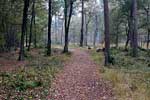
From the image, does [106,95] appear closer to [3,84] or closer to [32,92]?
[32,92]

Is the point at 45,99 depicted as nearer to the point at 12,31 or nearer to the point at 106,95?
the point at 106,95

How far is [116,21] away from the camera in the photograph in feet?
150

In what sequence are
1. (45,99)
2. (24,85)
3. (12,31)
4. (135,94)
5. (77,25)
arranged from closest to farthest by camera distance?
(45,99) → (135,94) → (24,85) → (12,31) → (77,25)

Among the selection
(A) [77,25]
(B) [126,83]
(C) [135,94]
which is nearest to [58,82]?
(B) [126,83]

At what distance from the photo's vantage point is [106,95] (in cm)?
1122

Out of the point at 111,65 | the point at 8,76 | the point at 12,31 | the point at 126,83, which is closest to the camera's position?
the point at 126,83

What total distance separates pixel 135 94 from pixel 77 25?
270ft

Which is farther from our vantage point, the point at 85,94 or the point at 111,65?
the point at 111,65

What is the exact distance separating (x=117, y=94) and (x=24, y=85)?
386 centimetres

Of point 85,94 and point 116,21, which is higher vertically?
point 116,21

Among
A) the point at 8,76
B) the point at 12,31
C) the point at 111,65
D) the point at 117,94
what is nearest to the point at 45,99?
Answer: the point at 117,94

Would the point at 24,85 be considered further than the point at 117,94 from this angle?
Yes

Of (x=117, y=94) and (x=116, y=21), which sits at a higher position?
(x=116, y=21)

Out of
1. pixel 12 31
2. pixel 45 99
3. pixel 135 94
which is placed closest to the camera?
pixel 45 99
